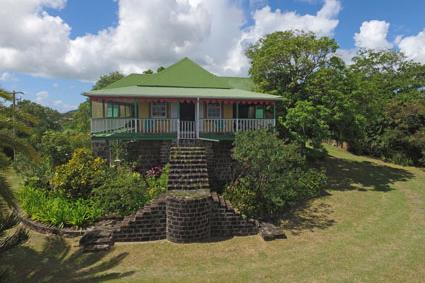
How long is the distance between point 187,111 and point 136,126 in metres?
4.60

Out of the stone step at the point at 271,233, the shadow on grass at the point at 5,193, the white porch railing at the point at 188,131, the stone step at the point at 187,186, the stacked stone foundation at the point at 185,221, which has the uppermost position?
the white porch railing at the point at 188,131

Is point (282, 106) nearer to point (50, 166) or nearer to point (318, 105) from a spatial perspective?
point (318, 105)

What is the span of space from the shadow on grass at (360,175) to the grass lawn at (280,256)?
438 cm

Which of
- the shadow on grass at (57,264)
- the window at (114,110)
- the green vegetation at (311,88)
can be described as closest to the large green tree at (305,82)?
the green vegetation at (311,88)

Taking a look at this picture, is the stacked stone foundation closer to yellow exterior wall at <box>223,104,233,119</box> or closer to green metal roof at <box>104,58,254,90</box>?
yellow exterior wall at <box>223,104,233,119</box>

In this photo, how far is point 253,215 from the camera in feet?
44.7

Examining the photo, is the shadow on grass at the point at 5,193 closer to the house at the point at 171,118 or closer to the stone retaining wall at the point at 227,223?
the stone retaining wall at the point at 227,223

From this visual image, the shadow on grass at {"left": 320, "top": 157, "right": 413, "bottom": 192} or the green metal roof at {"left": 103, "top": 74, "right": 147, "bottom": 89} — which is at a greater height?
the green metal roof at {"left": 103, "top": 74, "right": 147, "bottom": 89}

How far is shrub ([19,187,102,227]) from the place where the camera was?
12.5 meters

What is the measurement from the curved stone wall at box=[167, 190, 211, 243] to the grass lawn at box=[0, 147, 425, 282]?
456 mm

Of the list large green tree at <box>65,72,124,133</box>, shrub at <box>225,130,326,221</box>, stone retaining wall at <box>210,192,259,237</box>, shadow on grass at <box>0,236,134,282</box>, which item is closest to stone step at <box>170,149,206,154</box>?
Answer: shrub at <box>225,130,326,221</box>

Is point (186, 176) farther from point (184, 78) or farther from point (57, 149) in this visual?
point (57, 149)

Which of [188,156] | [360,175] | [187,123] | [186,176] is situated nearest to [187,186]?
[186,176]

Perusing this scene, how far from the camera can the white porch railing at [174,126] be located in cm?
1634
